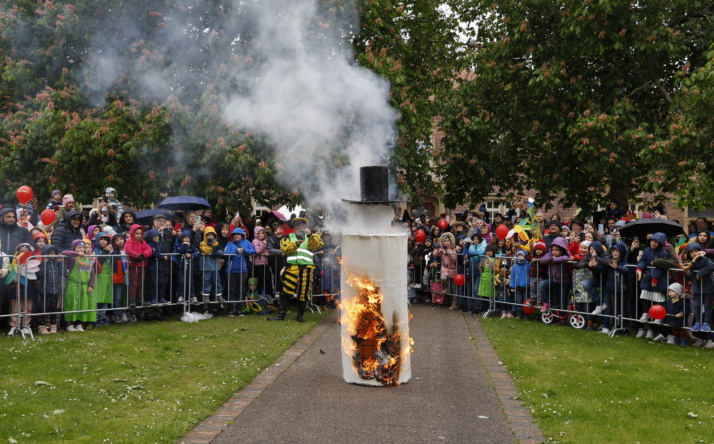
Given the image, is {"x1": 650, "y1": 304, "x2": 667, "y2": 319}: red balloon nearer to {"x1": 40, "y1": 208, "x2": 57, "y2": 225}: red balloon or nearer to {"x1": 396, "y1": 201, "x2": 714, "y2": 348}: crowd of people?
{"x1": 396, "y1": 201, "x2": 714, "y2": 348}: crowd of people

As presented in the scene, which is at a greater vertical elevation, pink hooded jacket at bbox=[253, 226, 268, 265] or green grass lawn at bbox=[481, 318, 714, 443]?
pink hooded jacket at bbox=[253, 226, 268, 265]

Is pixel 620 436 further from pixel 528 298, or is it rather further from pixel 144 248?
pixel 144 248

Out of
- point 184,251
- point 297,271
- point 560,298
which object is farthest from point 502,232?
point 184,251

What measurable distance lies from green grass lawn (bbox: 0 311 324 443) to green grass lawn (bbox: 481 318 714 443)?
3.27 m

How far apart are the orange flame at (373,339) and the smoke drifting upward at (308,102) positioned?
4.56 meters

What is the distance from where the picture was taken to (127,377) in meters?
8.34

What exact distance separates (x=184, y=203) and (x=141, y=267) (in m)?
2.26

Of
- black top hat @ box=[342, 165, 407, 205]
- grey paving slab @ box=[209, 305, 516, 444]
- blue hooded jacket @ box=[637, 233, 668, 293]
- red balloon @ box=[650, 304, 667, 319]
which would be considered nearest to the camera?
grey paving slab @ box=[209, 305, 516, 444]

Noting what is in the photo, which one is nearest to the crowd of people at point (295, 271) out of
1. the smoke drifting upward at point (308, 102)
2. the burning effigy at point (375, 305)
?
the smoke drifting upward at point (308, 102)

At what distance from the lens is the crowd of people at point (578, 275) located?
11.3 m

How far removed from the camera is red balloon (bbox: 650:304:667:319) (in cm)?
1112

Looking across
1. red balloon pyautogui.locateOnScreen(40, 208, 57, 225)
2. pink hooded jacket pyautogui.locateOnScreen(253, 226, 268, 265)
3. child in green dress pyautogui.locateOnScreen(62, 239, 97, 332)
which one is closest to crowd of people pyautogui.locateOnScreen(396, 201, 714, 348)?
pink hooded jacket pyautogui.locateOnScreen(253, 226, 268, 265)

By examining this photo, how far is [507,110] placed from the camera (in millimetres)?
21516

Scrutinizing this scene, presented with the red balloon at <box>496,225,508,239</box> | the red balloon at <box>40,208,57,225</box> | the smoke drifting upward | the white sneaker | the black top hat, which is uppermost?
the smoke drifting upward
